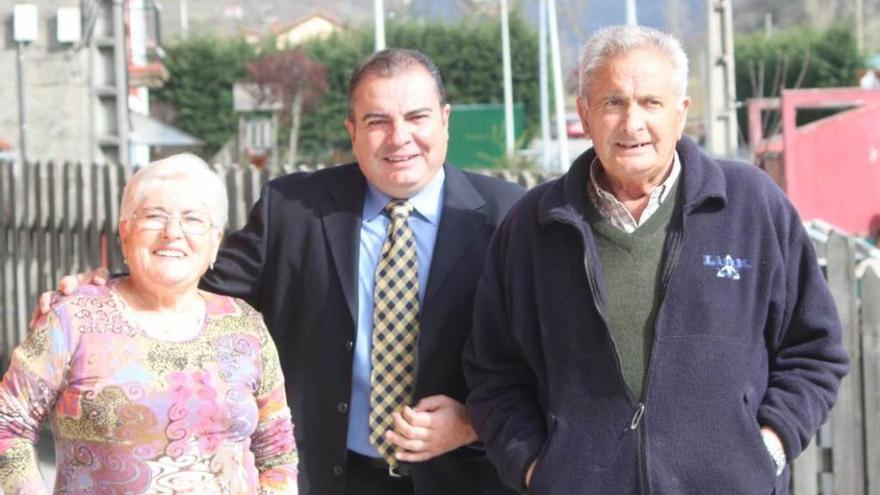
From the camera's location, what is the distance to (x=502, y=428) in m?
3.06

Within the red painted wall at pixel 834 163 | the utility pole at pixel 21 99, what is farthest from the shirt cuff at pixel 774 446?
the red painted wall at pixel 834 163

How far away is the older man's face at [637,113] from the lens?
9.43 feet

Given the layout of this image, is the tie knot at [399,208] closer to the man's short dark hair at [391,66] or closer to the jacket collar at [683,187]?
the man's short dark hair at [391,66]

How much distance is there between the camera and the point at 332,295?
137 inches

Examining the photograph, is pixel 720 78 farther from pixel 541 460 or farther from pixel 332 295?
pixel 541 460

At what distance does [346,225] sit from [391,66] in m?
0.47

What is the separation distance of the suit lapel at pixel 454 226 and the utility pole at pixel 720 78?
1205 cm

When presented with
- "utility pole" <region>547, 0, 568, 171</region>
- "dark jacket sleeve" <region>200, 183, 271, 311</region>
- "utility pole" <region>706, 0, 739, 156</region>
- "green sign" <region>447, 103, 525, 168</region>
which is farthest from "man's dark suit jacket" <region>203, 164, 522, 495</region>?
"green sign" <region>447, 103, 525, 168</region>

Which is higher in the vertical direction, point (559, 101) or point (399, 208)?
point (559, 101)

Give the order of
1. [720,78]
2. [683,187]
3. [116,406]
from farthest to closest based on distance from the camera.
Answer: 1. [720,78]
2. [683,187]
3. [116,406]

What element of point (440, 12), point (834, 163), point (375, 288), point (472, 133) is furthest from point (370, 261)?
point (440, 12)

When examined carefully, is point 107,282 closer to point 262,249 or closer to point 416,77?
point 262,249

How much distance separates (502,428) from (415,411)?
32 centimetres

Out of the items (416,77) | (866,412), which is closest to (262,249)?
(416,77)
